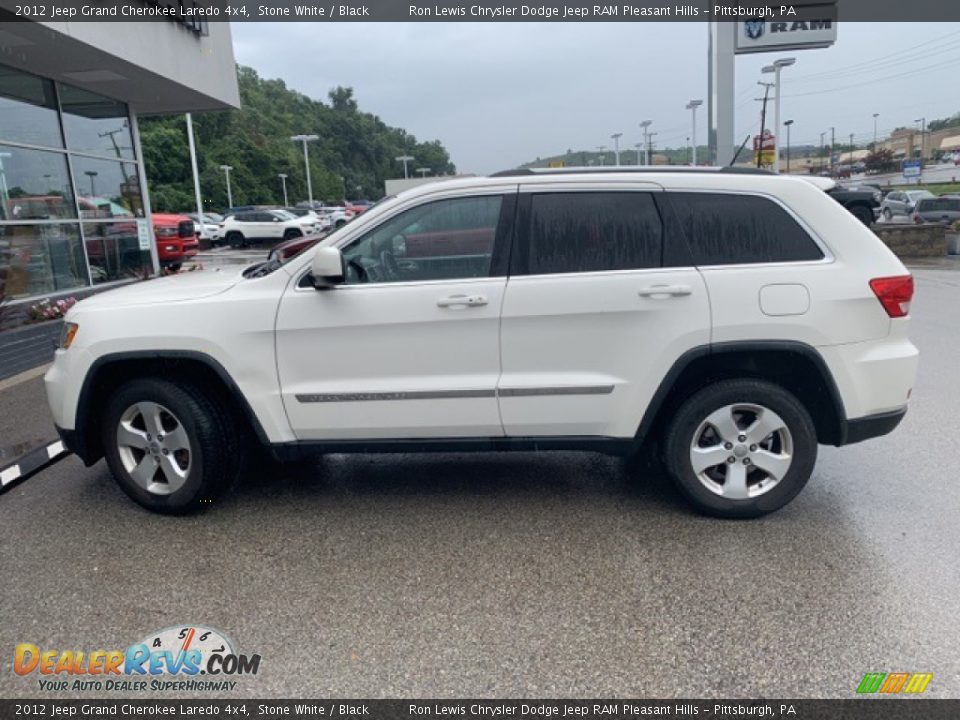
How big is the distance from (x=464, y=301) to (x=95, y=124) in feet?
35.5

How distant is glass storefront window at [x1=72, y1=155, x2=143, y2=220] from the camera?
1110 cm

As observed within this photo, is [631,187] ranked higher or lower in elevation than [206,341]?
higher

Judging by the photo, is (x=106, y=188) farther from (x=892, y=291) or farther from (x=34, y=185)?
(x=892, y=291)

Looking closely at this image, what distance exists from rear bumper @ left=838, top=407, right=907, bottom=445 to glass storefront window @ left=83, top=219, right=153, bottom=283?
11.2 meters

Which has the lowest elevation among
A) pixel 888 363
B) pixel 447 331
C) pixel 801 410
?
pixel 801 410

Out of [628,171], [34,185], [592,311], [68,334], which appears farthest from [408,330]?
[34,185]

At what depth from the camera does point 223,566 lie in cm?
349

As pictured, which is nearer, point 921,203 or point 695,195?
point 695,195

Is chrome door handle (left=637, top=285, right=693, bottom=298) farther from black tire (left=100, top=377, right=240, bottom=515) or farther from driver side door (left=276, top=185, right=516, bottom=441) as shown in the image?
black tire (left=100, top=377, right=240, bottom=515)

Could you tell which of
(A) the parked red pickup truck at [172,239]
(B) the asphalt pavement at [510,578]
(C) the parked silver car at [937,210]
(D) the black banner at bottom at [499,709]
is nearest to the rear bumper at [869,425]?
(B) the asphalt pavement at [510,578]

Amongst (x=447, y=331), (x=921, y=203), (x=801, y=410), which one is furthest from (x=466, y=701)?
(x=921, y=203)

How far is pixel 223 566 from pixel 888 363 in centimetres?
351

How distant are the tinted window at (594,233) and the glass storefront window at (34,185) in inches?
335

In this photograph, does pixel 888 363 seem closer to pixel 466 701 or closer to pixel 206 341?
pixel 466 701
